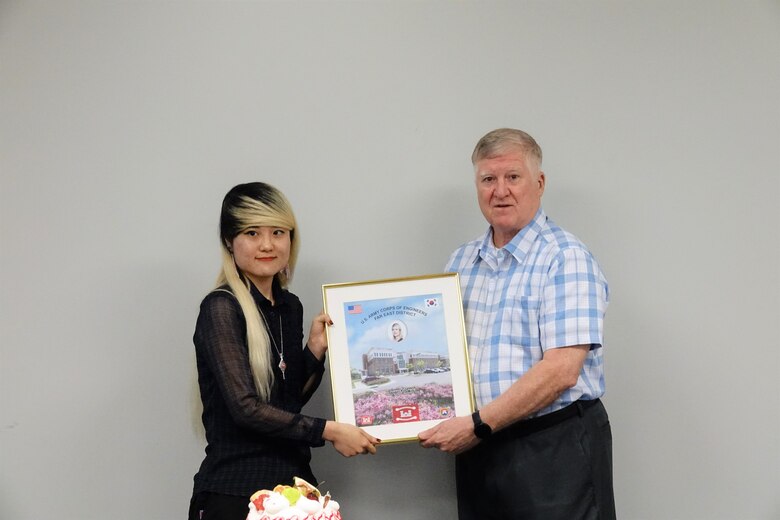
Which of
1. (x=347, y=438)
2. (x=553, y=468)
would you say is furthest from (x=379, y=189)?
(x=553, y=468)

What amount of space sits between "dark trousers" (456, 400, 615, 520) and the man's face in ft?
1.78

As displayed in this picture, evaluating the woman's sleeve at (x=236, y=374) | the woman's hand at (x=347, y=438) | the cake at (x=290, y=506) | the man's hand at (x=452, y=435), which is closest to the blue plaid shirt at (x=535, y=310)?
the man's hand at (x=452, y=435)

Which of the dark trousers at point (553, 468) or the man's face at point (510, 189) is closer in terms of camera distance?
the dark trousers at point (553, 468)

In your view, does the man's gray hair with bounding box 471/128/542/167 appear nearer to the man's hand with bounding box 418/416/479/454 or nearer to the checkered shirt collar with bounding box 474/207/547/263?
the checkered shirt collar with bounding box 474/207/547/263

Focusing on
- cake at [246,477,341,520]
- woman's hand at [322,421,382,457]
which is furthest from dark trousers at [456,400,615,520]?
cake at [246,477,341,520]

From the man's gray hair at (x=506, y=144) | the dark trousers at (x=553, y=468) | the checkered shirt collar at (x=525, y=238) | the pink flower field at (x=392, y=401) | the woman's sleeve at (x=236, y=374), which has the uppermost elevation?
the man's gray hair at (x=506, y=144)

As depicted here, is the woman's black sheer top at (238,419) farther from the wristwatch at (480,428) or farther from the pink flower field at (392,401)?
the wristwatch at (480,428)

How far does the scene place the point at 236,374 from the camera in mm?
1877

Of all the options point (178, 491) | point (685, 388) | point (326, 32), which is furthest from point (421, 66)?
point (178, 491)

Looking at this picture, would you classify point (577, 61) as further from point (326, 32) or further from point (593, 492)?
point (593, 492)

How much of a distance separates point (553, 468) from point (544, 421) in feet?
0.40

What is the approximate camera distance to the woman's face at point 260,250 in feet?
6.63

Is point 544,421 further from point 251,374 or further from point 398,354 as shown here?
point 251,374

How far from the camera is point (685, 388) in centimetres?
250
